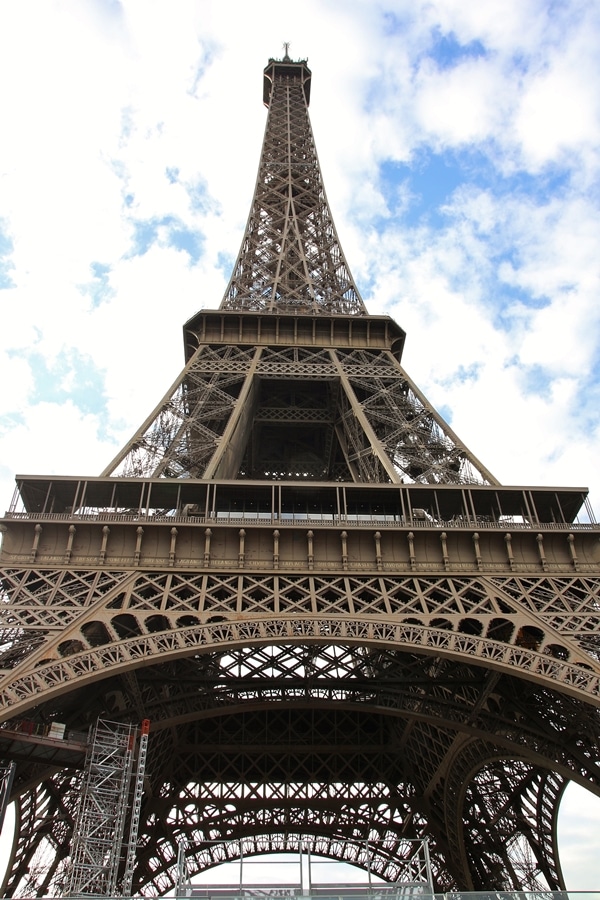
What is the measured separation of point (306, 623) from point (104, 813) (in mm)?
6806

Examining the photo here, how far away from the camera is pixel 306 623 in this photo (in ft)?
59.4

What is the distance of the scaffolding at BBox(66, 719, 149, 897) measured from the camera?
17406 millimetres

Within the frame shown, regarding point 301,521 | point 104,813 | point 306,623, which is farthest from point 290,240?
point 104,813

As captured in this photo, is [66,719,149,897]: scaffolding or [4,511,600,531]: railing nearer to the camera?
[66,719,149,897]: scaffolding

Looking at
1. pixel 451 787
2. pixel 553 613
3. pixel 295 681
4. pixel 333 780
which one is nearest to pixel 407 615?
pixel 553 613

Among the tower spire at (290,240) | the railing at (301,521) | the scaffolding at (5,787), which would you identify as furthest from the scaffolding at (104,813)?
the tower spire at (290,240)

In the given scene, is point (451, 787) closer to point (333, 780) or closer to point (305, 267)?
point (333, 780)

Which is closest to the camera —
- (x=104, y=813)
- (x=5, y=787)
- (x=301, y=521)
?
(x=5, y=787)

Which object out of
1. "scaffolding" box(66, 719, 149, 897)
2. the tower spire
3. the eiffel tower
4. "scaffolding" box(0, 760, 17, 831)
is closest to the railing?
the eiffel tower

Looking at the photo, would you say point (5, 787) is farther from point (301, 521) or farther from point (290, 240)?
point (290, 240)

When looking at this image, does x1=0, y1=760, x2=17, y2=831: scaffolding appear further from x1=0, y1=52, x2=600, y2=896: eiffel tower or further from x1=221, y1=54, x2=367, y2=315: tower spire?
x1=221, y1=54, x2=367, y2=315: tower spire

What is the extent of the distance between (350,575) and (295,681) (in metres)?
4.47

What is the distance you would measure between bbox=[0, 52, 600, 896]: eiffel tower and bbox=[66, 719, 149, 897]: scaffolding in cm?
80

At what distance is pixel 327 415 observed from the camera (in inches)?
1334
